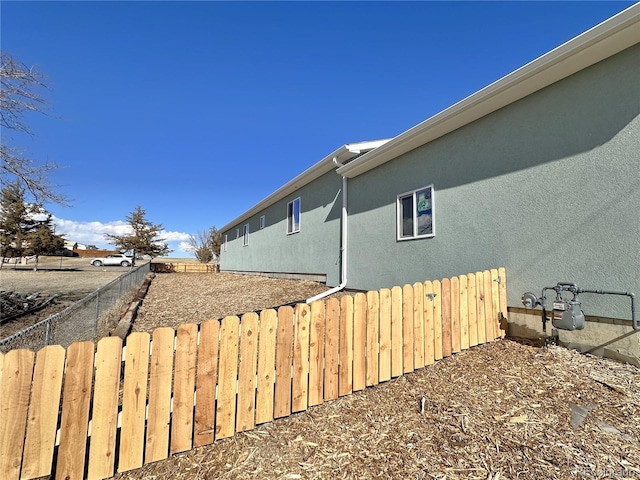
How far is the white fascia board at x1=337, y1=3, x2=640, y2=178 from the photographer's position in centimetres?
338

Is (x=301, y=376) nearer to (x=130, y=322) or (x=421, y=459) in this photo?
(x=421, y=459)

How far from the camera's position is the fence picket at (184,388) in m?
2.36

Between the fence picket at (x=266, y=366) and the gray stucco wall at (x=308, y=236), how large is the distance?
20.9 ft

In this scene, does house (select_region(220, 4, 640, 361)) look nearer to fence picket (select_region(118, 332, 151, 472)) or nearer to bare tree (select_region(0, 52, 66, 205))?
fence picket (select_region(118, 332, 151, 472))

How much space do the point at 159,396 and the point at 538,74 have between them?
5.73 meters

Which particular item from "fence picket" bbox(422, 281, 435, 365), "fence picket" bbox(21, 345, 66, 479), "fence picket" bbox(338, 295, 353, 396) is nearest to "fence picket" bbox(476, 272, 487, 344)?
"fence picket" bbox(422, 281, 435, 365)

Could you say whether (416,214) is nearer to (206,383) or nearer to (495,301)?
(495,301)

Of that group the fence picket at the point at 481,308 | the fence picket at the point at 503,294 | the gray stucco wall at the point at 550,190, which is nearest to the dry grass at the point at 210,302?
the gray stucco wall at the point at 550,190

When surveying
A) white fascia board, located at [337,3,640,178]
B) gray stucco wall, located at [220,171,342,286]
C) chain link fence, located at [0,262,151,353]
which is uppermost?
white fascia board, located at [337,3,640,178]

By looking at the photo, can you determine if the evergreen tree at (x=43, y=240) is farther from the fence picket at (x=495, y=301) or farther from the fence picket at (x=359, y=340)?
the fence picket at (x=495, y=301)

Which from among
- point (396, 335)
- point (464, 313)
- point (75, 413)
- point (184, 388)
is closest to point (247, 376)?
point (184, 388)

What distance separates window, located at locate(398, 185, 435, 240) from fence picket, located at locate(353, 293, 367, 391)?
348cm

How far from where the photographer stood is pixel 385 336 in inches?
136

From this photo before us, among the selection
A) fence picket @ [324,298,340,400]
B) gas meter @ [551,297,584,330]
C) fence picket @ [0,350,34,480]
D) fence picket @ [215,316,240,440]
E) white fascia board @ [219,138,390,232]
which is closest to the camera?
fence picket @ [0,350,34,480]
